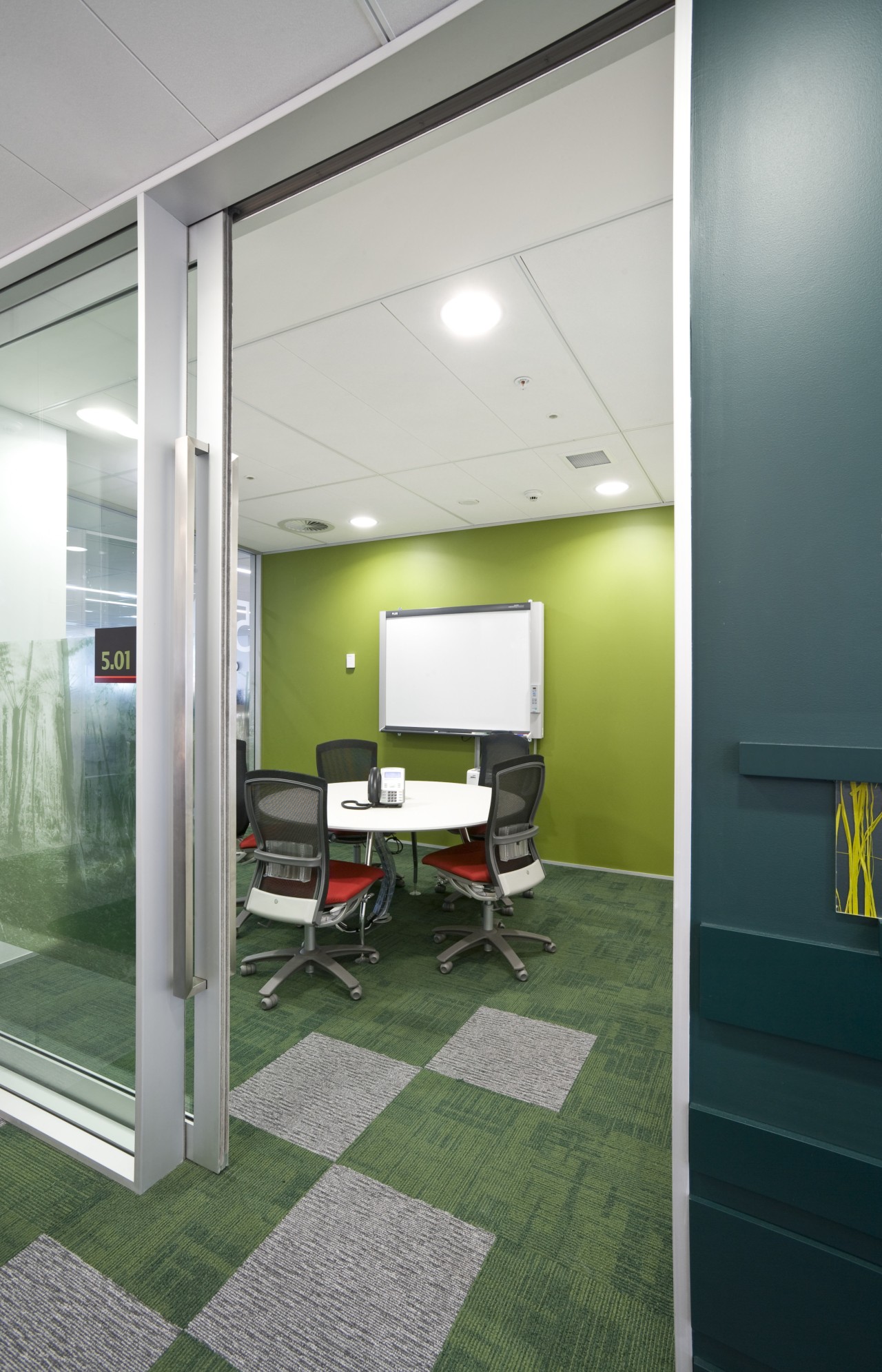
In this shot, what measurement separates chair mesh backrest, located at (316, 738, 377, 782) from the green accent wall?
1.02 meters

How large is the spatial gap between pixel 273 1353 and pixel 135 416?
2.27 m

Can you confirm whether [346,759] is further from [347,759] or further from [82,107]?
[82,107]

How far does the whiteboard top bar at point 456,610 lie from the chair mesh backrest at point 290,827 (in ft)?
9.26

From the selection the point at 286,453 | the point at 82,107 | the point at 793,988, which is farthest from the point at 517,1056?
the point at 286,453

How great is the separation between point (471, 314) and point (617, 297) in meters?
0.53

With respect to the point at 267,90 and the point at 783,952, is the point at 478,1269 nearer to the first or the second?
the point at 783,952

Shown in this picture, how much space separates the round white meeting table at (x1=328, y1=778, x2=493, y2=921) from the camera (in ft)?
10.1

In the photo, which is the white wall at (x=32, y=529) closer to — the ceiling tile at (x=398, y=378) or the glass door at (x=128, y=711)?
the glass door at (x=128, y=711)

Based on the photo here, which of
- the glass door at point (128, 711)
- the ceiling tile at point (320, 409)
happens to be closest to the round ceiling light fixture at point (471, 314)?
the ceiling tile at point (320, 409)

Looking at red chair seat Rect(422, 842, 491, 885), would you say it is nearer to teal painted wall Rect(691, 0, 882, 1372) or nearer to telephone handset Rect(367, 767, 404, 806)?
telephone handset Rect(367, 767, 404, 806)

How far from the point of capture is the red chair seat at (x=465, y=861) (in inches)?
123

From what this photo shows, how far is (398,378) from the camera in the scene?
2.82 m

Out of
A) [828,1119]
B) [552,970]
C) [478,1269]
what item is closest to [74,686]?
[478,1269]

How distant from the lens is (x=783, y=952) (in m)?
0.98
